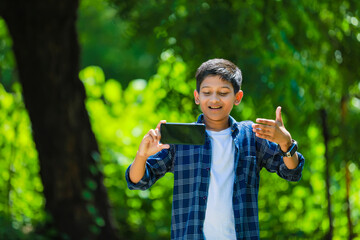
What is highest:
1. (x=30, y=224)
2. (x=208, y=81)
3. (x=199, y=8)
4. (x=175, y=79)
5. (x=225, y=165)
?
(x=199, y=8)

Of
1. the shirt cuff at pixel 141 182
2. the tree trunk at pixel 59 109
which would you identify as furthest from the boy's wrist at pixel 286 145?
the tree trunk at pixel 59 109

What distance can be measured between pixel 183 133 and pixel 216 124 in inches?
10.0

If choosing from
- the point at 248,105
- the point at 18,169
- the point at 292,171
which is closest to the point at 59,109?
the point at 18,169

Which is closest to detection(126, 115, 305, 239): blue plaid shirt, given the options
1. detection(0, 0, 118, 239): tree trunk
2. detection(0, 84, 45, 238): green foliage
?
detection(0, 0, 118, 239): tree trunk

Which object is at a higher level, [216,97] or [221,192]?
[216,97]

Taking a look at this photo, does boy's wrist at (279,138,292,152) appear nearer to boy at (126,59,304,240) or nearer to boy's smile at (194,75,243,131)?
boy at (126,59,304,240)

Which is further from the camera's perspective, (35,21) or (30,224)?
(30,224)

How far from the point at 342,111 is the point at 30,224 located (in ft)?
10.3

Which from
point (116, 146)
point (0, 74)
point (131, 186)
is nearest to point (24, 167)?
point (116, 146)

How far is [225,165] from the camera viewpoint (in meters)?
2.17

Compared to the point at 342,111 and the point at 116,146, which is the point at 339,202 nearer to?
the point at 342,111

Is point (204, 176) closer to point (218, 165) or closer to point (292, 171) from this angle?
point (218, 165)

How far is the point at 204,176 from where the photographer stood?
2135 millimetres

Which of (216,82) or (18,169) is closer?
(216,82)
